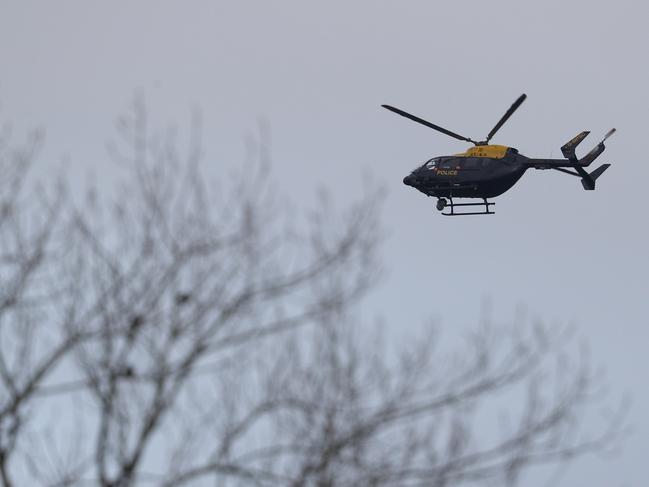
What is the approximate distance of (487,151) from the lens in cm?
4091

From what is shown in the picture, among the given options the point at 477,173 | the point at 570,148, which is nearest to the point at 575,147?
the point at 570,148

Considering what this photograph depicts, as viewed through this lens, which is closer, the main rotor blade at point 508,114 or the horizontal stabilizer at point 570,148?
the main rotor blade at point 508,114

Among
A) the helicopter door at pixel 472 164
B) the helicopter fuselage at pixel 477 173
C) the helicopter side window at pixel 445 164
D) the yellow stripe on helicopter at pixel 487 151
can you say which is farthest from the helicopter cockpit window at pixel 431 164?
the helicopter door at pixel 472 164

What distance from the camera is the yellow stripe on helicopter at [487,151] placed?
40562mm

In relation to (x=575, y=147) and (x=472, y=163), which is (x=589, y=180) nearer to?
(x=575, y=147)

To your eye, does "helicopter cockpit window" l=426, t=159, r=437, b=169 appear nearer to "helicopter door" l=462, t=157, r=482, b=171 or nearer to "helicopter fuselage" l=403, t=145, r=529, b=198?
"helicopter fuselage" l=403, t=145, r=529, b=198

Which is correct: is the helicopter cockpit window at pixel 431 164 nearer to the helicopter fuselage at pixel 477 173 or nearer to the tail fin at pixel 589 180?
the helicopter fuselage at pixel 477 173

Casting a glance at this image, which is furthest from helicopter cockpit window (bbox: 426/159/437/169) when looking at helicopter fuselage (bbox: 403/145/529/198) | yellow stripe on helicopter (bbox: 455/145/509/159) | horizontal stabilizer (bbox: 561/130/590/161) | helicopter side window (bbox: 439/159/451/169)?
horizontal stabilizer (bbox: 561/130/590/161)

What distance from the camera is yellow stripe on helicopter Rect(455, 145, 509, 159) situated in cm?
4056

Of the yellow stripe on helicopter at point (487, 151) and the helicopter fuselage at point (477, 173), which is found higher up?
the yellow stripe on helicopter at point (487, 151)

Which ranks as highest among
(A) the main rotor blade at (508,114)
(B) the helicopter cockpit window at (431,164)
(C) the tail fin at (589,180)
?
(A) the main rotor blade at (508,114)

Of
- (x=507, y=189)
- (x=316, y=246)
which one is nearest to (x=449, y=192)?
(x=507, y=189)

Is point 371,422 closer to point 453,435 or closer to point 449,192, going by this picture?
point 453,435

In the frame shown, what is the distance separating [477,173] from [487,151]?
953 millimetres
